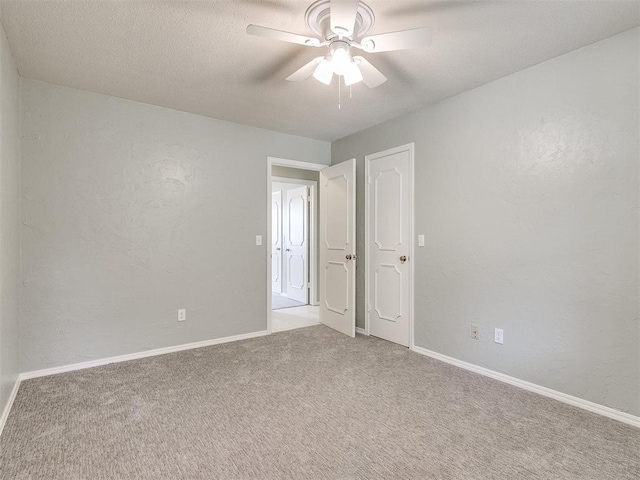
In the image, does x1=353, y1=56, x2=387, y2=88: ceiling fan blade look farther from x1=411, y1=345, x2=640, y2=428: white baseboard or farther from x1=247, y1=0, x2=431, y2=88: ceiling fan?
x1=411, y1=345, x2=640, y2=428: white baseboard

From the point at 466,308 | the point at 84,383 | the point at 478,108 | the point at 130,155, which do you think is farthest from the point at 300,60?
the point at 84,383

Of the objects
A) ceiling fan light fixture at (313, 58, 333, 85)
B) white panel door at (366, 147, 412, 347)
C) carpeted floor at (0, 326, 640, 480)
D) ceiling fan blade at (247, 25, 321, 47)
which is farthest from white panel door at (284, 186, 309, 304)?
ceiling fan blade at (247, 25, 321, 47)

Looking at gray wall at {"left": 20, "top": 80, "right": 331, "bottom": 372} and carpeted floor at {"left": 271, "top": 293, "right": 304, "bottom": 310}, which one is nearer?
gray wall at {"left": 20, "top": 80, "right": 331, "bottom": 372}

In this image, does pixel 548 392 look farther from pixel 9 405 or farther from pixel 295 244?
pixel 295 244

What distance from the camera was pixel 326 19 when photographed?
75.4 inches

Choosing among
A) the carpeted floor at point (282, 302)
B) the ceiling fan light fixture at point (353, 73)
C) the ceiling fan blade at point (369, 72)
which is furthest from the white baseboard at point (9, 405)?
the carpeted floor at point (282, 302)

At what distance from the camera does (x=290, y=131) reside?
408 cm

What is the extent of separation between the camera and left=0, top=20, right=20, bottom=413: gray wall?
2.07 metres

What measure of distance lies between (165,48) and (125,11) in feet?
1.20

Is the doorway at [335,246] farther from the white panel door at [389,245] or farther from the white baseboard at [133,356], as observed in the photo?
the white baseboard at [133,356]

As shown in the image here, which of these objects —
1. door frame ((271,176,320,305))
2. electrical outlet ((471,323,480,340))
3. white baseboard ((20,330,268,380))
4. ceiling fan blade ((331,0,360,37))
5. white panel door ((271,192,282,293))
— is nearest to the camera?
ceiling fan blade ((331,0,360,37))

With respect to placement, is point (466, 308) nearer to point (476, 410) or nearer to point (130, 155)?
point (476, 410)

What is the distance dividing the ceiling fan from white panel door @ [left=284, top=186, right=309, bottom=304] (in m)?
3.86

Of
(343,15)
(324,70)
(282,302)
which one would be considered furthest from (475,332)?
(282,302)
